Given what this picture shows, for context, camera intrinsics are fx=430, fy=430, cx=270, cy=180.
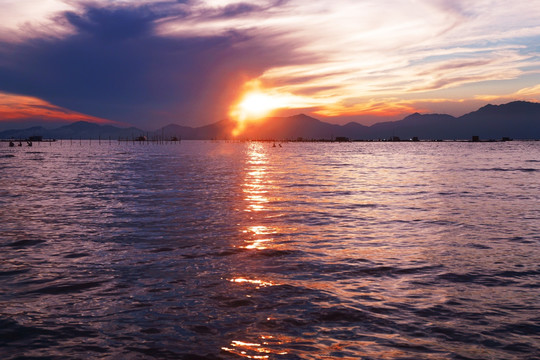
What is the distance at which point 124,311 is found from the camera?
9.58 metres

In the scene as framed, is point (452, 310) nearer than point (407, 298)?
Yes

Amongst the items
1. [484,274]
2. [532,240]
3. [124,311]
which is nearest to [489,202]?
[532,240]

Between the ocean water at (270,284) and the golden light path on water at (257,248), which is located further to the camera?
the ocean water at (270,284)

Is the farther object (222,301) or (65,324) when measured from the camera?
(222,301)

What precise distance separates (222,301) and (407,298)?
14.7ft

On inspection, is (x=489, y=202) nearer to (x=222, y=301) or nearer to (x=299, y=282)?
(x=299, y=282)

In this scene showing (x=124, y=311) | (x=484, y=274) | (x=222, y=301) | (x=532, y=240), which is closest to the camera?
(x=124, y=311)

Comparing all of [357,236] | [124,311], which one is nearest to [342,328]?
[124,311]

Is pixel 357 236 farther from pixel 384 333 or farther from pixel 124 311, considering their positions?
pixel 124 311

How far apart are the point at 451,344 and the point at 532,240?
38.2 ft

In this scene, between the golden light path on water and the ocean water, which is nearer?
the golden light path on water

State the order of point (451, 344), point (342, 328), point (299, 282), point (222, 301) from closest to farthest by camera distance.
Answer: point (451, 344) → point (342, 328) → point (222, 301) → point (299, 282)

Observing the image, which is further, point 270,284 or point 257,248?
point 257,248

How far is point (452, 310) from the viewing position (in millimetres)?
9664
